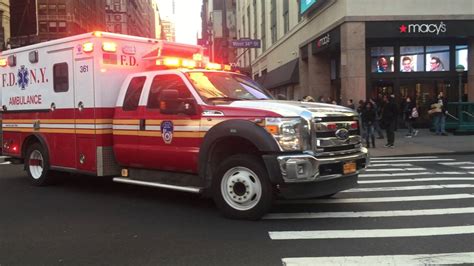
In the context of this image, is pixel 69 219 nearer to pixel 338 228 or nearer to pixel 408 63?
pixel 338 228

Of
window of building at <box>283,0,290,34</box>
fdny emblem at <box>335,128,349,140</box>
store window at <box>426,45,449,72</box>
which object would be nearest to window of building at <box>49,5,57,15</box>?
window of building at <box>283,0,290,34</box>

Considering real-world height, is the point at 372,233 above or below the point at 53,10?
below

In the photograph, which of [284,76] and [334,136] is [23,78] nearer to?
[334,136]

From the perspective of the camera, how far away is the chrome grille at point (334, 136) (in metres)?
6.66

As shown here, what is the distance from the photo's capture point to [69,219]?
7.23 metres

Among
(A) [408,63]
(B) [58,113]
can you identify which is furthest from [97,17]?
(B) [58,113]

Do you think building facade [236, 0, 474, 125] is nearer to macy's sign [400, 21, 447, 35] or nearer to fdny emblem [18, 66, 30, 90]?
macy's sign [400, 21, 447, 35]

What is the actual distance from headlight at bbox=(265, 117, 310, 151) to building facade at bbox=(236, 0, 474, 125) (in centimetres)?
1573

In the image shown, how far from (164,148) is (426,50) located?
18641mm

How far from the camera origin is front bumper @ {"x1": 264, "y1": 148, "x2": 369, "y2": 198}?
6.41 m

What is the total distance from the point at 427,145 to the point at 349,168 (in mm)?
10755

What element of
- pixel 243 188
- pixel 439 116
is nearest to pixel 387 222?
pixel 243 188

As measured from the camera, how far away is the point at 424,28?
21703mm

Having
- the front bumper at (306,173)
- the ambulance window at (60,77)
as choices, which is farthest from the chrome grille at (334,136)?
the ambulance window at (60,77)
